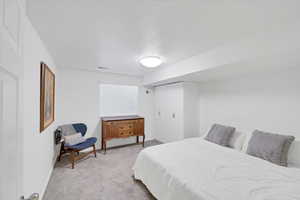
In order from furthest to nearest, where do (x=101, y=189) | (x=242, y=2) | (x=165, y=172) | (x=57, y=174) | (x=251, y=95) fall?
(x=251, y=95), (x=57, y=174), (x=101, y=189), (x=165, y=172), (x=242, y=2)

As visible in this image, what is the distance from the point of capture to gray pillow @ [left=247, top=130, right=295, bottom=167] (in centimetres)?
191

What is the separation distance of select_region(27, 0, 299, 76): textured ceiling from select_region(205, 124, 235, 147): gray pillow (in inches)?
64.0

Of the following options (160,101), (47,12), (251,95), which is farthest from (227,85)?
(47,12)

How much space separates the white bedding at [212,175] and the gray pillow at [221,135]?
0.98ft

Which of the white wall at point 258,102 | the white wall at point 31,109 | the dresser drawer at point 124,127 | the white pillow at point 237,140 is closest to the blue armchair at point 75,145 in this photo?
the dresser drawer at point 124,127

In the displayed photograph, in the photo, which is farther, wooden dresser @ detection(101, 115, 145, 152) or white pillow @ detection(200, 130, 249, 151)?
wooden dresser @ detection(101, 115, 145, 152)

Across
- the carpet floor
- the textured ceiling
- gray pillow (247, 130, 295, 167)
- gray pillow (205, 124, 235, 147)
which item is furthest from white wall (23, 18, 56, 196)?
gray pillow (247, 130, 295, 167)

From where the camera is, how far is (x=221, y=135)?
8.97ft

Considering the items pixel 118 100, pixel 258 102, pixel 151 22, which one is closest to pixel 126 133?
pixel 118 100

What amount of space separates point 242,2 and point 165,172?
1.96 m

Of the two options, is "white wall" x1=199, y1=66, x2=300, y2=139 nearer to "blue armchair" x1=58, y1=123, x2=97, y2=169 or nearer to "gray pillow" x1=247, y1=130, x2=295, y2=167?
"gray pillow" x1=247, y1=130, x2=295, y2=167

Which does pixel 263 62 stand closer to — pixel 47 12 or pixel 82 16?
pixel 82 16

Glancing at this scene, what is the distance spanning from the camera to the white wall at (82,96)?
3.43 meters

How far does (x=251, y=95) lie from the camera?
9.02 feet
